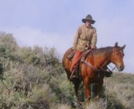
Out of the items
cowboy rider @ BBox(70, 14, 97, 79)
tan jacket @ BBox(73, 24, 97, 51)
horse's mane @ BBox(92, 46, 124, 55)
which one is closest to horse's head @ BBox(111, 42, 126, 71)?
horse's mane @ BBox(92, 46, 124, 55)

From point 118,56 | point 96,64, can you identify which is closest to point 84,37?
point 96,64

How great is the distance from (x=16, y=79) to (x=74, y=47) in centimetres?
327

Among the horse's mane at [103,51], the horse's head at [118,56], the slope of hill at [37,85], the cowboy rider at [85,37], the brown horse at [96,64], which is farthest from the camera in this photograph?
the cowboy rider at [85,37]

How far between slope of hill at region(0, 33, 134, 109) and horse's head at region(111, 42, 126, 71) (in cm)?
133

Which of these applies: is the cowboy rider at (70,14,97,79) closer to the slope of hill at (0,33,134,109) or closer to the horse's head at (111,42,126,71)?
→ the slope of hill at (0,33,134,109)

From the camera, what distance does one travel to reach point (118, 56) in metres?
11.4

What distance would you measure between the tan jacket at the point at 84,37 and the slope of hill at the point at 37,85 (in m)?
1.48

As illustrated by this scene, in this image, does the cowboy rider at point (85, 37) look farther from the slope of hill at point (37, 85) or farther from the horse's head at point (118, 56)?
the horse's head at point (118, 56)

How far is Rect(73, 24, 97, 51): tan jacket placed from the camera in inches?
509

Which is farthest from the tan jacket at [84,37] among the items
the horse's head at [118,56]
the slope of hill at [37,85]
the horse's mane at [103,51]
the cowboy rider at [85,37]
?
the slope of hill at [37,85]

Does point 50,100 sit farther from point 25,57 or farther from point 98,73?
point 25,57

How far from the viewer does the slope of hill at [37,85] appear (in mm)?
10250

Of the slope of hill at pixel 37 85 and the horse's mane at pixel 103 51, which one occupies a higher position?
the horse's mane at pixel 103 51

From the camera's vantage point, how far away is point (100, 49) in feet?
40.1
